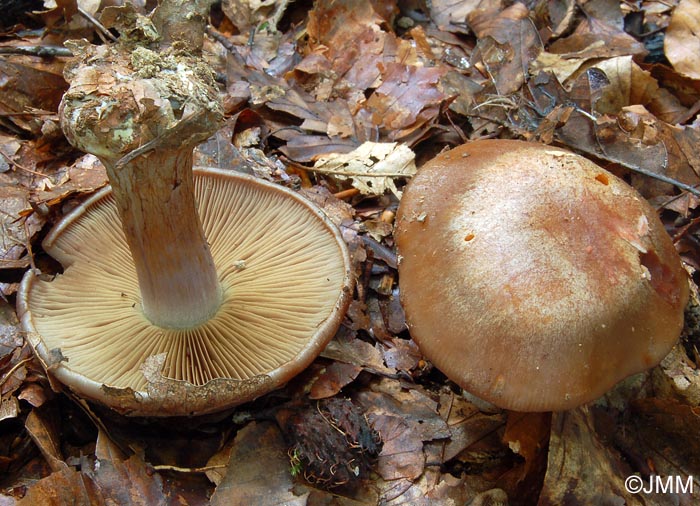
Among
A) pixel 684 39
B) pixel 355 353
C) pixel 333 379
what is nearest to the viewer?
pixel 333 379

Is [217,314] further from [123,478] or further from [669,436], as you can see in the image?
[669,436]

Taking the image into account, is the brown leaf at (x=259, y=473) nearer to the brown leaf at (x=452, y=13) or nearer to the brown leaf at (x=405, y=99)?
the brown leaf at (x=405, y=99)

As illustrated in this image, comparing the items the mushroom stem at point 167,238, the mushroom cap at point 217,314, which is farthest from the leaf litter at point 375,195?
the mushroom stem at point 167,238

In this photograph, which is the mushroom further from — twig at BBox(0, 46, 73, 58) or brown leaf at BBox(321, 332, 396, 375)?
twig at BBox(0, 46, 73, 58)

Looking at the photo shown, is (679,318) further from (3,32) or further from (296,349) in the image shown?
(3,32)

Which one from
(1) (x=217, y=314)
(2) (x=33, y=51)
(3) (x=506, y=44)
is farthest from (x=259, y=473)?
(3) (x=506, y=44)

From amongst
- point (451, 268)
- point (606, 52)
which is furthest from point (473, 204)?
point (606, 52)

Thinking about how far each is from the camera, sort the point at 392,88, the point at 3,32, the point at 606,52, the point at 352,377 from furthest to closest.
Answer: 1. the point at 606,52
2. the point at 392,88
3. the point at 3,32
4. the point at 352,377
